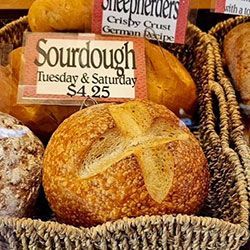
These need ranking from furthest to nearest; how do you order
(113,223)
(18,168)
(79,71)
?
(79,71) < (18,168) < (113,223)

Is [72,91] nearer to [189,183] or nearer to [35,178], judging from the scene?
[35,178]

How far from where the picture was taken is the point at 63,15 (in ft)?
5.00

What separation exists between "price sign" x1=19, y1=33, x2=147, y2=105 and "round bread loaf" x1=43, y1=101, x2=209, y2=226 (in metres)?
0.15

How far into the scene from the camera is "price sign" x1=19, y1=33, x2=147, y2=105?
4.66ft

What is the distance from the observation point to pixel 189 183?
3.95ft

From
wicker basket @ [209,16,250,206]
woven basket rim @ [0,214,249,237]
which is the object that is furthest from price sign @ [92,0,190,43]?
woven basket rim @ [0,214,249,237]

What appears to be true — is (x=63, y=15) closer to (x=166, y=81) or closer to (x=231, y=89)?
(x=166, y=81)

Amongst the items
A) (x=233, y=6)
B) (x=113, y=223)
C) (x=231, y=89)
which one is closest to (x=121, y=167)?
(x=113, y=223)

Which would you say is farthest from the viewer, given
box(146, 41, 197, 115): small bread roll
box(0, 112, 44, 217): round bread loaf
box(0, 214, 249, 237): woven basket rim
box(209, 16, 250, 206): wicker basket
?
box(146, 41, 197, 115): small bread roll

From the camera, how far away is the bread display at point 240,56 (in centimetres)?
154

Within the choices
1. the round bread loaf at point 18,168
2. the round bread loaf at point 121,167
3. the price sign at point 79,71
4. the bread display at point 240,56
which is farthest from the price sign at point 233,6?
the round bread loaf at point 18,168

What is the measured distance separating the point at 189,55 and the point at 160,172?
589mm

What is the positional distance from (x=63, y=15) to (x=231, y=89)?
17.4 inches

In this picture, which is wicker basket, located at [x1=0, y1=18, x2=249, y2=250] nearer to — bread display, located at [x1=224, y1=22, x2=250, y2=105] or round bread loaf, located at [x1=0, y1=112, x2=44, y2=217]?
round bread loaf, located at [x1=0, y1=112, x2=44, y2=217]
